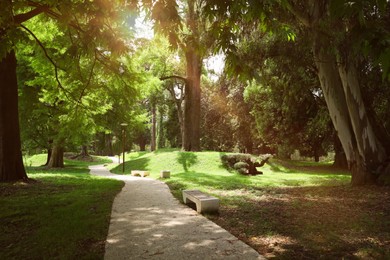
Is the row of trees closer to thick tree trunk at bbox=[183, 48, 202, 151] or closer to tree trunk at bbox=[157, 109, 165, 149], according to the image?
thick tree trunk at bbox=[183, 48, 202, 151]

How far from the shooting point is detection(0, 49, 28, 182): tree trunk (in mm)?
12836

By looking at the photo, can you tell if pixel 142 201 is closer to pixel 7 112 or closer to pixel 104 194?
pixel 104 194

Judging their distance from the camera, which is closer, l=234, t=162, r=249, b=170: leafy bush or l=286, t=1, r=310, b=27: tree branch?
l=286, t=1, r=310, b=27: tree branch

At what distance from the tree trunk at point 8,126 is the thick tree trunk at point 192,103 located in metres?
15.3

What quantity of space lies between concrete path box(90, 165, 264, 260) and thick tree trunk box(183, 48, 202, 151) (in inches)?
708

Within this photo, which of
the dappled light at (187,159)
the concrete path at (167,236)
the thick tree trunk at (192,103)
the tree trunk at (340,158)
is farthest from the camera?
the thick tree trunk at (192,103)

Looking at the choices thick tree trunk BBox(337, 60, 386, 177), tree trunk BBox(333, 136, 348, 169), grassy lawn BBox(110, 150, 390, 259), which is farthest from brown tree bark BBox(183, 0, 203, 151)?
thick tree trunk BBox(337, 60, 386, 177)

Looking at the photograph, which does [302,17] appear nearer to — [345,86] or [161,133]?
[345,86]

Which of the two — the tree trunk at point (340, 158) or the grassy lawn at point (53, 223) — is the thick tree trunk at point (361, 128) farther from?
the tree trunk at point (340, 158)

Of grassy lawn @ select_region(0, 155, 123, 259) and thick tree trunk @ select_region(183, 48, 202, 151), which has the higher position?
thick tree trunk @ select_region(183, 48, 202, 151)

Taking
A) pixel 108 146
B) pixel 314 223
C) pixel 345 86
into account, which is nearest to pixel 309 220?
pixel 314 223

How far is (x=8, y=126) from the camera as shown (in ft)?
42.5

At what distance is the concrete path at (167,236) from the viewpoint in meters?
4.97

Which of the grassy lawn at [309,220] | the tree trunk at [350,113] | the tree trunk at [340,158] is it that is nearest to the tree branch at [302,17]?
the tree trunk at [350,113]
